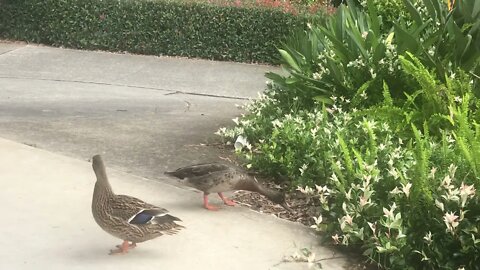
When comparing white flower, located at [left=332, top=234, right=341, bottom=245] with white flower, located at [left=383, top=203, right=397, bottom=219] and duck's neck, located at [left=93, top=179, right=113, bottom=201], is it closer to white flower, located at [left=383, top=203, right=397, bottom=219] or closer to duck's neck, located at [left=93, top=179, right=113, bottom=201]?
white flower, located at [left=383, top=203, right=397, bottom=219]

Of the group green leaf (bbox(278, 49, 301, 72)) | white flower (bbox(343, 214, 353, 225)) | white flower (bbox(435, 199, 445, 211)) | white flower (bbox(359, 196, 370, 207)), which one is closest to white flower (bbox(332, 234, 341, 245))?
white flower (bbox(343, 214, 353, 225))

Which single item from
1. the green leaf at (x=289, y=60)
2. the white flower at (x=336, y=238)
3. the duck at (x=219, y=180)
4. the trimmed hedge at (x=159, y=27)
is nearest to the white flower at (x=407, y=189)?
the white flower at (x=336, y=238)

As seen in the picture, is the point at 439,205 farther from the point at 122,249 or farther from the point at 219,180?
the point at 122,249

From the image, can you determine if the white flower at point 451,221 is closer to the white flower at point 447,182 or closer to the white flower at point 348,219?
the white flower at point 447,182

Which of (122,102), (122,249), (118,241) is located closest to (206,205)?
(118,241)

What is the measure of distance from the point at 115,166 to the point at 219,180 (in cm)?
151

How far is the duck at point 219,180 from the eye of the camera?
5.11 m

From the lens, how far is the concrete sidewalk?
4.39 m

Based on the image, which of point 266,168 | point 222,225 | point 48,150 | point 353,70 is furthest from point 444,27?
point 48,150

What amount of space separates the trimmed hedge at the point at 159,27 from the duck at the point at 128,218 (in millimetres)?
9383

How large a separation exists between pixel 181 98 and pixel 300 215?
17.9 feet

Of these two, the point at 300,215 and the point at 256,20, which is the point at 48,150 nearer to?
the point at 300,215

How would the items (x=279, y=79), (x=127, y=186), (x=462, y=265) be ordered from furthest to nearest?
(x=279, y=79)
(x=127, y=186)
(x=462, y=265)

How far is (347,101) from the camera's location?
6488 millimetres
